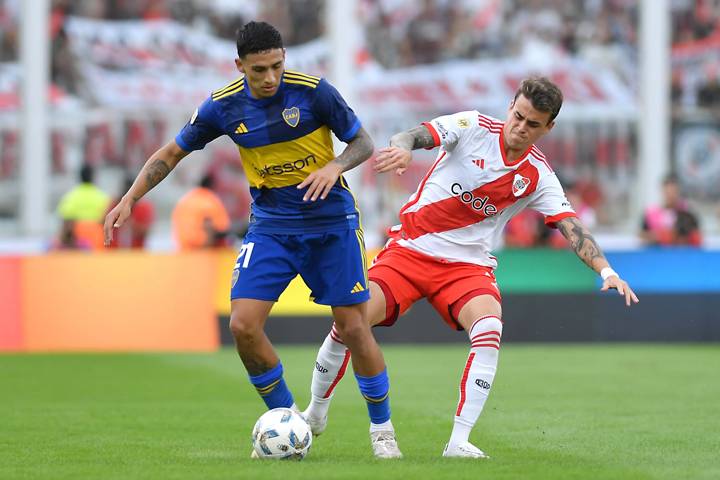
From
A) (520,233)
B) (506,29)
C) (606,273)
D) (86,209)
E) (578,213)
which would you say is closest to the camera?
(606,273)

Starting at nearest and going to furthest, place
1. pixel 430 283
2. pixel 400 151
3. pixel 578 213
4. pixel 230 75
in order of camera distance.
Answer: pixel 400 151
pixel 430 283
pixel 578 213
pixel 230 75

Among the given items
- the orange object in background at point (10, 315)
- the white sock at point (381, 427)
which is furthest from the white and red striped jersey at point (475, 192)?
the orange object in background at point (10, 315)

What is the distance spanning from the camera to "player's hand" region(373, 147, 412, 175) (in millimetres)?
6875

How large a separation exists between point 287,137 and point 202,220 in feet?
32.9

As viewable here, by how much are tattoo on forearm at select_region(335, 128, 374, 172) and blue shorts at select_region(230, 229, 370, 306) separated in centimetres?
A: 40

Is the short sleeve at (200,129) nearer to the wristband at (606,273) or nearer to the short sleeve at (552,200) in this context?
the short sleeve at (552,200)

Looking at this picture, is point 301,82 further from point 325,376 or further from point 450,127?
point 325,376

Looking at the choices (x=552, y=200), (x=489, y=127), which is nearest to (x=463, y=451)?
(x=552, y=200)

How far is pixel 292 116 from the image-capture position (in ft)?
23.4

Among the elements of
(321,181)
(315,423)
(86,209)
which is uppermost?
(321,181)

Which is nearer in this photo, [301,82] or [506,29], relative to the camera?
[301,82]

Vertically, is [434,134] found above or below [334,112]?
below

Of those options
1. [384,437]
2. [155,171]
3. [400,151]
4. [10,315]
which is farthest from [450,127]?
[10,315]

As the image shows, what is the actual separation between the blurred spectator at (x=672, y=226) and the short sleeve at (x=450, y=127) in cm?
1008
